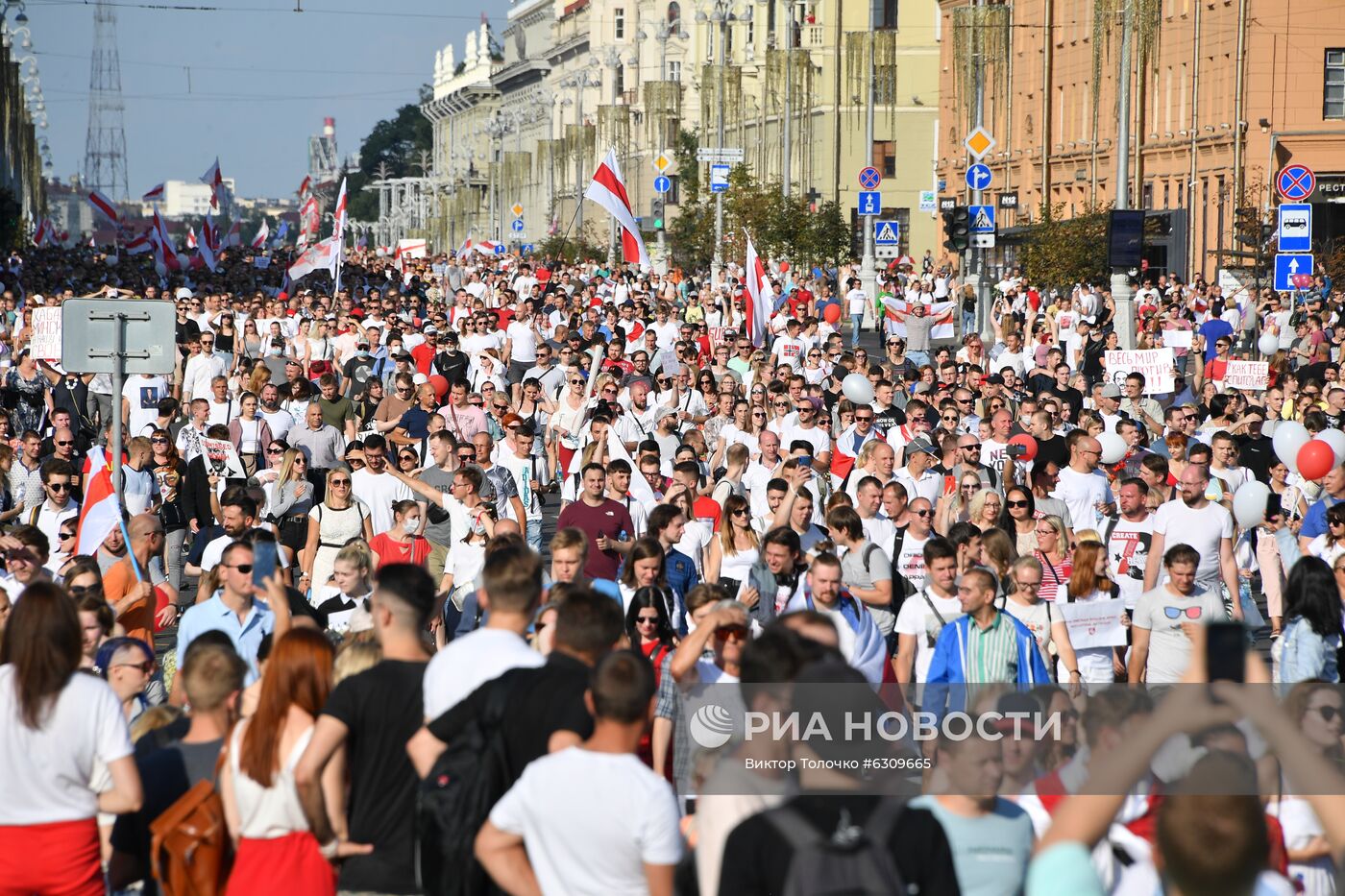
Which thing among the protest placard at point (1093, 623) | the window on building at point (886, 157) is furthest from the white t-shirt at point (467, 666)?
the window on building at point (886, 157)

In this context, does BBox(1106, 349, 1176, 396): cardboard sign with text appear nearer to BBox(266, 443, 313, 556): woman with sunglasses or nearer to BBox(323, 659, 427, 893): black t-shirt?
BBox(266, 443, 313, 556): woman with sunglasses

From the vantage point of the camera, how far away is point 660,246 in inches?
2532

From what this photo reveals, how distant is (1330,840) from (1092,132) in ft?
183

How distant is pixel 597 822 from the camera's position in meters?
5.26

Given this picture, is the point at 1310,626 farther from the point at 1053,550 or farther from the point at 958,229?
the point at 958,229

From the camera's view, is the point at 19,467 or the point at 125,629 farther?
the point at 19,467

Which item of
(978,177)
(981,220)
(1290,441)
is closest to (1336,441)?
(1290,441)

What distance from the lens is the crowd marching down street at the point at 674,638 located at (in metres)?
5.05

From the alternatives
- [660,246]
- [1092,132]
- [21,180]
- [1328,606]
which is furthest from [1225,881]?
[21,180]

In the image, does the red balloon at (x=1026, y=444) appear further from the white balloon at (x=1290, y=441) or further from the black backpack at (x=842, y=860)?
the black backpack at (x=842, y=860)

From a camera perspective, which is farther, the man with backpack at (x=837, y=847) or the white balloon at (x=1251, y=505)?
the white balloon at (x=1251, y=505)

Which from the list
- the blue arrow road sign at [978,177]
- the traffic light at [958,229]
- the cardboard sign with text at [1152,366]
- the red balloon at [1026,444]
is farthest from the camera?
the blue arrow road sign at [978,177]

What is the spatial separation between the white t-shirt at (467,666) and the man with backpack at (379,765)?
0.10 m

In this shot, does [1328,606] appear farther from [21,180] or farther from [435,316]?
[21,180]
